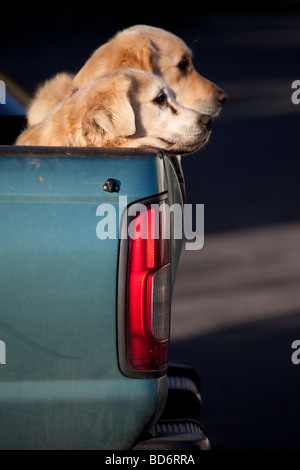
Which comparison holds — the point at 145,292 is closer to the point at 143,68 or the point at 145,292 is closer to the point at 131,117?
the point at 131,117

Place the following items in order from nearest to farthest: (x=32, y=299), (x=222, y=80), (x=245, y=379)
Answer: (x=32, y=299) < (x=245, y=379) < (x=222, y=80)

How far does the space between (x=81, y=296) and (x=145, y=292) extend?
24 centimetres

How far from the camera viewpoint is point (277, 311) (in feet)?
19.1

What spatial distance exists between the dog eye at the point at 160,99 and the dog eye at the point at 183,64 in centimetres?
134

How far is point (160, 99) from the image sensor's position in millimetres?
3941

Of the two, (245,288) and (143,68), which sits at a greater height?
(143,68)

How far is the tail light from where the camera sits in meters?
2.52

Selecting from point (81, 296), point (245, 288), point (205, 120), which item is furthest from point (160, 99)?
point (245, 288)

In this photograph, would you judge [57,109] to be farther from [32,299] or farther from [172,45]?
[172,45]

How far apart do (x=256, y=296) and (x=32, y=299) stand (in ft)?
12.7

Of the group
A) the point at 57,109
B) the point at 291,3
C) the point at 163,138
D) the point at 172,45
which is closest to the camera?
the point at 57,109

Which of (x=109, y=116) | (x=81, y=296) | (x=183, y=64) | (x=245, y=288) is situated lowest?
(x=81, y=296)

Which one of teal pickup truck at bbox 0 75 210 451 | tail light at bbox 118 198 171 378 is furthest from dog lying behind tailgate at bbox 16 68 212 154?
tail light at bbox 118 198 171 378

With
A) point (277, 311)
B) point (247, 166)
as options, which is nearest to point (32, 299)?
point (277, 311)
